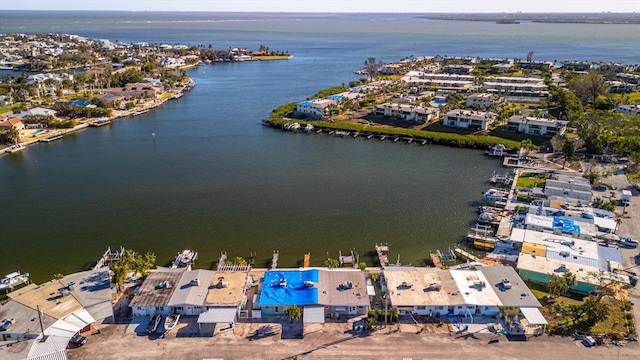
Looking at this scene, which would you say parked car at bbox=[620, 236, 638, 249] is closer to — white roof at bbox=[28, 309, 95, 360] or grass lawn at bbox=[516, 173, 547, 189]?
grass lawn at bbox=[516, 173, 547, 189]

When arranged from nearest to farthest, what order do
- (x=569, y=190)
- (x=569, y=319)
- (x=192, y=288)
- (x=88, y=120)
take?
(x=569, y=319) → (x=192, y=288) → (x=569, y=190) → (x=88, y=120)

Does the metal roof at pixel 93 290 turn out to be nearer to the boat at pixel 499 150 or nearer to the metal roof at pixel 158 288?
the metal roof at pixel 158 288

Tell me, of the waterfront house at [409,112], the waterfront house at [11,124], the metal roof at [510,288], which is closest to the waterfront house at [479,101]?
the waterfront house at [409,112]

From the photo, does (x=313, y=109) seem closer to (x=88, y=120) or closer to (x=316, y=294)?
(x=88, y=120)

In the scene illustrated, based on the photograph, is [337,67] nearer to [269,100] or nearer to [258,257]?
[269,100]

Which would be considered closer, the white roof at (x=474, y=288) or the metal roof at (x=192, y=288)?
the metal roof at (x=192, y=288)

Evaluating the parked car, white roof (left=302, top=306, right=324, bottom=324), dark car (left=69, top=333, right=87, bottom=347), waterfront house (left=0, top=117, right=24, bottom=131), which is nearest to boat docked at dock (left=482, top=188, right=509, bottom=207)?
the parked car

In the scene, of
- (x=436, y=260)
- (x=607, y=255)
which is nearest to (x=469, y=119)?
(x=607, y=255)
